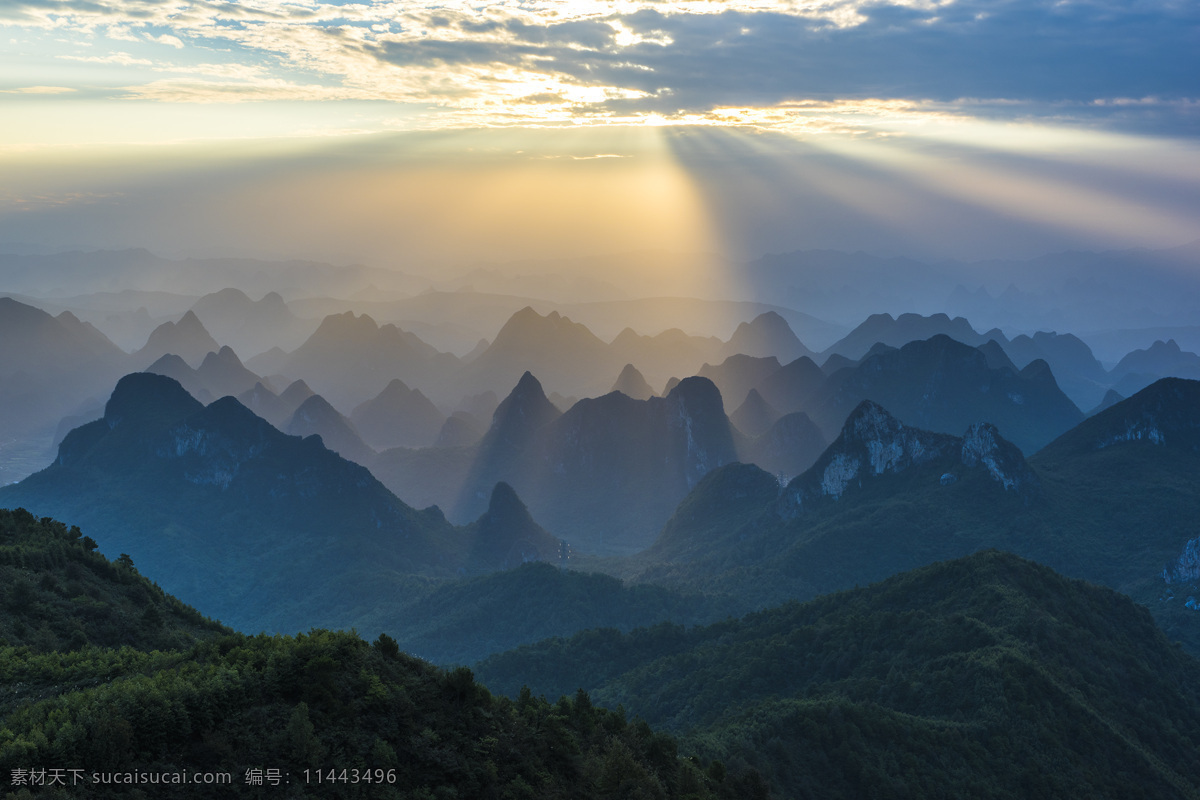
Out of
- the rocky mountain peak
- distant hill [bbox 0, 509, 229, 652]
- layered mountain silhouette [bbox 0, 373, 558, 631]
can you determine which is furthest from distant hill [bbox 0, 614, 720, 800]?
the rocky mountain peak

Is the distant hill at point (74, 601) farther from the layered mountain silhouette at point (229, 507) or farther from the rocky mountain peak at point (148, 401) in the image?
the rocky mountain peak at point (148, 401)

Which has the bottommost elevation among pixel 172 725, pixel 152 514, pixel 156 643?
pixel 152 514

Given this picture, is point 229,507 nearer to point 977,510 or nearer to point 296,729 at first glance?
point 977,510

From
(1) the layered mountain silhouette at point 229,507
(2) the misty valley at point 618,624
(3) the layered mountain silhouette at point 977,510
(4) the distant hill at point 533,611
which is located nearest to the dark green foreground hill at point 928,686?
(2) the misty valley at point 618,624

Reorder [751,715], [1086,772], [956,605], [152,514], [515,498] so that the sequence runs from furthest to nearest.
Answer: [515,498]
[152,514]
[956,605]
[751,715]
[1086,772]

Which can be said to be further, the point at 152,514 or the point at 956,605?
the point at 152,514

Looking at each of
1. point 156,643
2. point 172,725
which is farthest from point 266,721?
point 156,643

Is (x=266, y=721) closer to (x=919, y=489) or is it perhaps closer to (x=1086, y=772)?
(x=1086, y=772)
